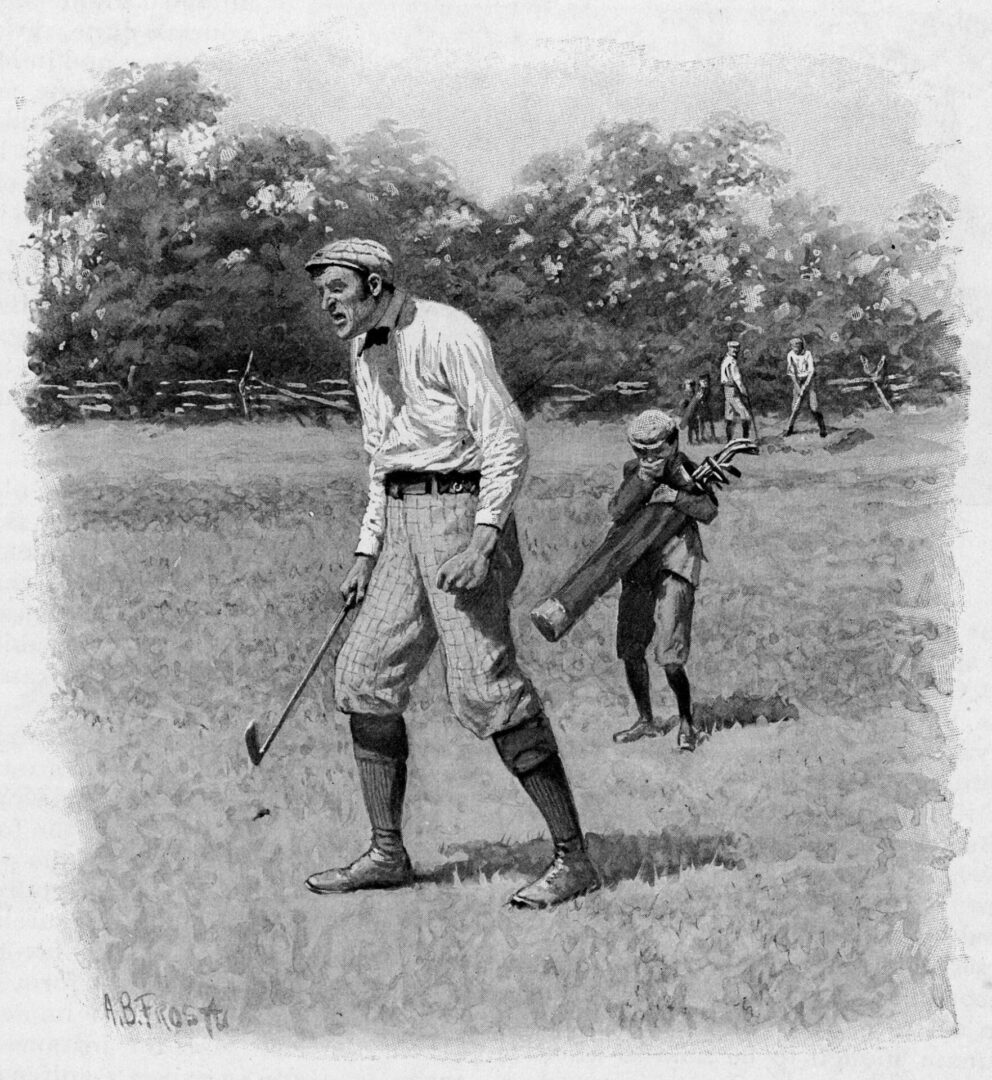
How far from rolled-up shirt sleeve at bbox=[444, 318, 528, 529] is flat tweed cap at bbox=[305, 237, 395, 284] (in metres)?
0.38

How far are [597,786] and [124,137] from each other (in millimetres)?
3310

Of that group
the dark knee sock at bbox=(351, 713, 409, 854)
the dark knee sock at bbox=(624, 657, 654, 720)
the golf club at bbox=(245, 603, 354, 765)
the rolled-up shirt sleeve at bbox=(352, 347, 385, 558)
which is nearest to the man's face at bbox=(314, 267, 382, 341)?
the rolled-up shirt sleeve at bbox=(352, 347, 385, 558)

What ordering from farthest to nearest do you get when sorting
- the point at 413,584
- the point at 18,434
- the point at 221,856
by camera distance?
the point at 18,434 < the point at 221,856 < the point at 413,584

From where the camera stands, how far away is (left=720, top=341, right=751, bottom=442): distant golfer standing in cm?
677

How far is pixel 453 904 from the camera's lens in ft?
19.8

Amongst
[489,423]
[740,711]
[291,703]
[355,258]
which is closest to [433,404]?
[489,423]

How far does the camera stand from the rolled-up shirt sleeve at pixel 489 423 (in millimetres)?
5672

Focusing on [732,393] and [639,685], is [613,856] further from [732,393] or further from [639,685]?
[732,393]

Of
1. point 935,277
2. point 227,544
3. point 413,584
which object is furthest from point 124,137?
point 935,277

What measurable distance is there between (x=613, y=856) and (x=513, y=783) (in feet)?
1.57

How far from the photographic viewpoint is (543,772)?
5918 mm

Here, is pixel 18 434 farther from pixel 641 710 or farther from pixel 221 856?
pixel 641 710
